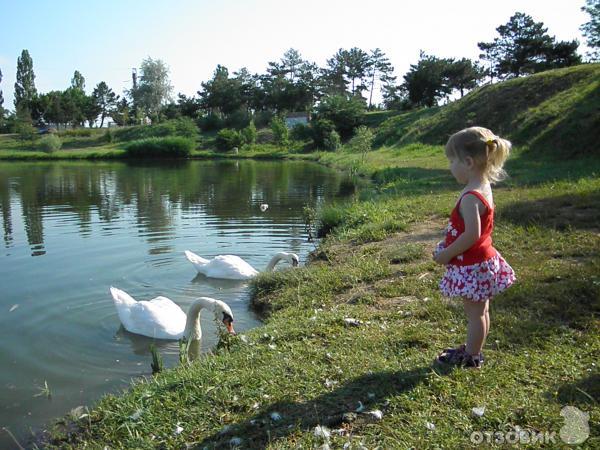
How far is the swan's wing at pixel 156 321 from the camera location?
8.17m

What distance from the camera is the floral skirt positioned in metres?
4.25

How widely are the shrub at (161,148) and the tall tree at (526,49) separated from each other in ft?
139

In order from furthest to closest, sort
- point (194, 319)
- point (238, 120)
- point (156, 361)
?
point (238, 120) < point (194, 319) < point (156, 361)

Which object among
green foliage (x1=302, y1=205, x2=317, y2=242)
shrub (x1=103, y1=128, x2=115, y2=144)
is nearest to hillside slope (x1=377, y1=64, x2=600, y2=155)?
green foliage (x1=302, y1=205, x2=317, y2=242)

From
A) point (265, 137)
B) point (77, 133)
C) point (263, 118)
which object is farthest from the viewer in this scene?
point (263, 118)

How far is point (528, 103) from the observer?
33.2 m

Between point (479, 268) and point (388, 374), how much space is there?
1.19 metres

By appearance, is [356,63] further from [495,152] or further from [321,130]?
[495,152]

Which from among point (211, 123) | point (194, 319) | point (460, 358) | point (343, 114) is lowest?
point (194, 319)

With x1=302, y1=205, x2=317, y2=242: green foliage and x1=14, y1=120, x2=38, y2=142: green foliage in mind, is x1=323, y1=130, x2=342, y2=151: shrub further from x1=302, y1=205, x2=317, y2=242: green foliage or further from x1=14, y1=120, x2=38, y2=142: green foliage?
x1=14, y1=120, x2=38, y2=142: green foliage

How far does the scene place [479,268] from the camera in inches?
169

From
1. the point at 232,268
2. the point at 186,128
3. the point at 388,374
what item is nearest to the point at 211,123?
the point at 186,128

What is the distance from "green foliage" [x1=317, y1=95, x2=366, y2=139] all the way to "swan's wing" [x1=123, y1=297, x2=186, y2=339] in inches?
2343

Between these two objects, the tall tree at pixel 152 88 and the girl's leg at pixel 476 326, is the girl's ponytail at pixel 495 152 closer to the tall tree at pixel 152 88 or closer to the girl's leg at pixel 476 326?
the girl's leg at pixel 476 326
